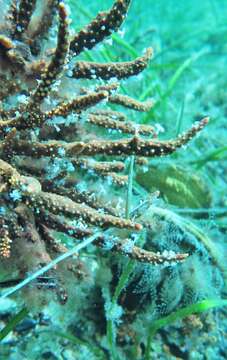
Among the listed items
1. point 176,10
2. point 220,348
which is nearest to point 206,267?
point 220,348

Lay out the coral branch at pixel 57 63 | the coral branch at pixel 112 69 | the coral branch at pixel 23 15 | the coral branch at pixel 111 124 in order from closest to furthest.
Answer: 1. the coral branch at pixel 57 63
2. the coral branch at pixel 23 15
3. the coral branch at pixel 112 69
4. the coral branch at pixel 111 124

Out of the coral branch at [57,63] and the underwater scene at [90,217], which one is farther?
the underwater scene at [90,217]

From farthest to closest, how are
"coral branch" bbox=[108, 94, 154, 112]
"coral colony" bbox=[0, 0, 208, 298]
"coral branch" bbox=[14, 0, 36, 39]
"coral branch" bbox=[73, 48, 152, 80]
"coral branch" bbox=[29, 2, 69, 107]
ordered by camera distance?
1. "coral branch" bbox=[108, 94, 154, 112]
2. "coral branch" bbox=[73, 48, 152, 80]
3. "coral branch" bbox=[14, 0, 36, 39]
4. "coral colony" bbox=[0, 0, 208, 298]
5. "coral branch" bbox=[29, 2, 69, 107]

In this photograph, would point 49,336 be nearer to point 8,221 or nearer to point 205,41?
point 8,221

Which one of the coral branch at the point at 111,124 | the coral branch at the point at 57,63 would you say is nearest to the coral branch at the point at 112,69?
the coral branch at the point at 111,124

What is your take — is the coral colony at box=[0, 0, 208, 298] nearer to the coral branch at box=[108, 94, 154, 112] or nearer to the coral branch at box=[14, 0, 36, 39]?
the coral branch at box=[14, 0, 36, 39]

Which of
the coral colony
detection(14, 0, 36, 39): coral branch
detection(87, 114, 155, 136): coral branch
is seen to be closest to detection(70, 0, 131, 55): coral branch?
the coral colony

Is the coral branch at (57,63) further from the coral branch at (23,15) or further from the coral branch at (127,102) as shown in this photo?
the coral branch at (127,102)

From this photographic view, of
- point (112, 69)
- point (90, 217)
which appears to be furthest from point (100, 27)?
point (90, 217)
